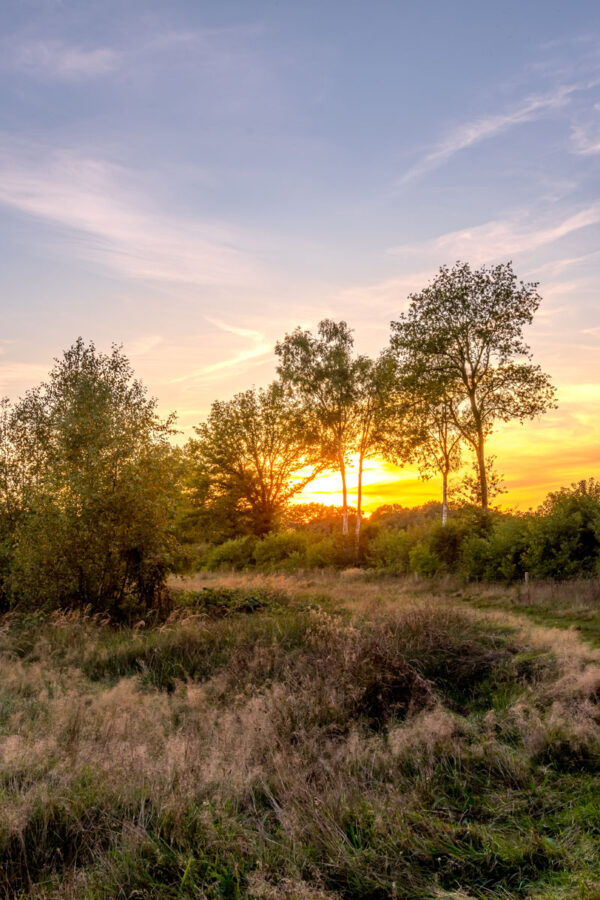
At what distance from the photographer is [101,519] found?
15.1 metres

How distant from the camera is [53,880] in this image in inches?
159

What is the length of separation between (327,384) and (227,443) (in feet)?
32.3

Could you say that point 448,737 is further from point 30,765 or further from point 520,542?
point 520,542

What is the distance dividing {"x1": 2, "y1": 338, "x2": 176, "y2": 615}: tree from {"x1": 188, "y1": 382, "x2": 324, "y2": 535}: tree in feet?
79.6

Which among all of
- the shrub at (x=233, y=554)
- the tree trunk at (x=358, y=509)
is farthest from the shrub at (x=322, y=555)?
the shrub at (x=233, y=554)

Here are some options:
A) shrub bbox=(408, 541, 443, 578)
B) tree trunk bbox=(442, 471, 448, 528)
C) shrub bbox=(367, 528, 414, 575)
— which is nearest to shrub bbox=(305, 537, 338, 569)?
shrub bbox=(367, 528, 414, 575)

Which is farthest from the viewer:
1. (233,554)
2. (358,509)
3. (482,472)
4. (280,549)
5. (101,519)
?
(233,554)

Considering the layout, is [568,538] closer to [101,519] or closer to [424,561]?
[424,561]

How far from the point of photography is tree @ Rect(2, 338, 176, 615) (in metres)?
15.2

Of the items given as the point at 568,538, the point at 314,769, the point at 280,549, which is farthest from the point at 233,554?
the point at 314,769

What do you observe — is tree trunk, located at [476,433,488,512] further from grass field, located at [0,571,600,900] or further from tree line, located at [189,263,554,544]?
grass field, located at [0,571,600,900]

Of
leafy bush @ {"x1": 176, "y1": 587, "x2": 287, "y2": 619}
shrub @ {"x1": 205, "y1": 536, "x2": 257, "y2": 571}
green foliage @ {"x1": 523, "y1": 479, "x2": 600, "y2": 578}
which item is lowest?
shrub @ {"x1": 205, "y1": 536, "x2": 257, "y2": 571}

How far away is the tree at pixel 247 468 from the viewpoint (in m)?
41.3

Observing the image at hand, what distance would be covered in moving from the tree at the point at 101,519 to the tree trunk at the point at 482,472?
16.5 metres
